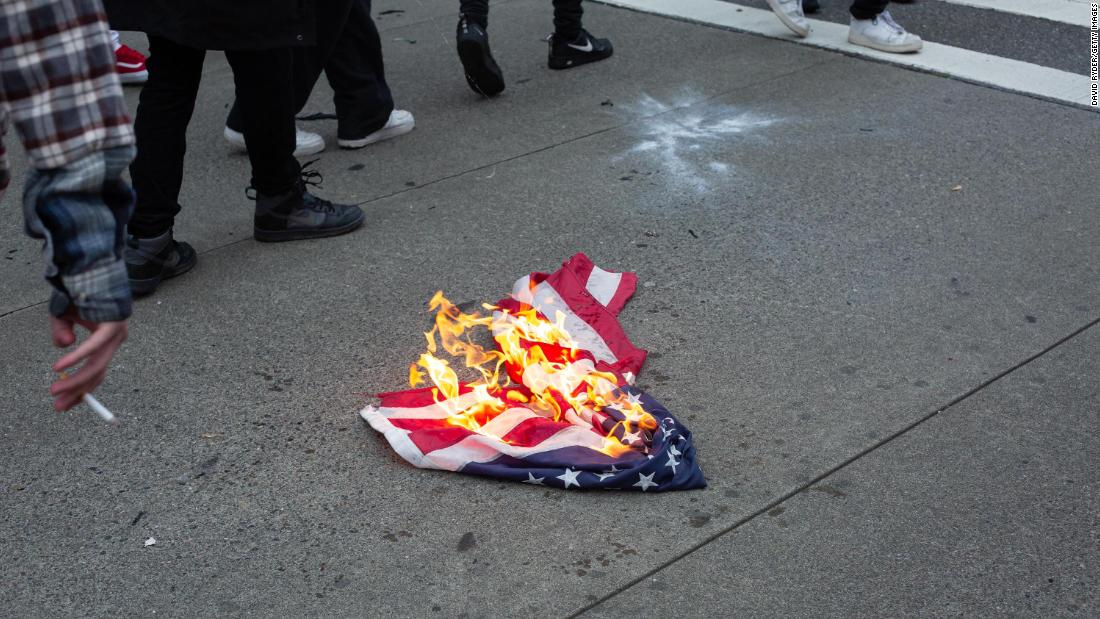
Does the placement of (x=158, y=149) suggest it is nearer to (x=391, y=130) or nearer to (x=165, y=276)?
(x=165, y=276)

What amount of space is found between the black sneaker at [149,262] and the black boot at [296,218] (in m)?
0.36

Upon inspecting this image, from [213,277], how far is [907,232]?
2469 millimetres

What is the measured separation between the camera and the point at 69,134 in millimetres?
1564

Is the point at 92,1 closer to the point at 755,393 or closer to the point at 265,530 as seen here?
the point at 265,530

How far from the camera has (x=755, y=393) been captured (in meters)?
3.33

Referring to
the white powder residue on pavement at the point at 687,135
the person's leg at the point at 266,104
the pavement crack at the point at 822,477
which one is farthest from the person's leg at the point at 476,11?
the pavement crack at the point at 822,477

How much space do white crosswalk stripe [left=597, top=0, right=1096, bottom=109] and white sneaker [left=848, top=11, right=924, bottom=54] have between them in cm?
4

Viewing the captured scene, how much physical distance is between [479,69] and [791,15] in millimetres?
1893

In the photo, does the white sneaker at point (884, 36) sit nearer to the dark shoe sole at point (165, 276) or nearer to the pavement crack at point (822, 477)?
the pavement crack at point (822, 477)

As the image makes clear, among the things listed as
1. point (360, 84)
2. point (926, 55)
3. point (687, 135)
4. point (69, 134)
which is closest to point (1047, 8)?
point (926, 55)

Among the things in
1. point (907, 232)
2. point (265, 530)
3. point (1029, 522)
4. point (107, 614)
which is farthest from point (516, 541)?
point (907, 232)

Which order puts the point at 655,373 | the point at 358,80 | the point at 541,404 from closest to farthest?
the point at 541,404, the point at 655,373, the point at 358,80

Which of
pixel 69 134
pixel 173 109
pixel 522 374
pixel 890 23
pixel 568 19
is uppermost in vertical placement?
pixel 69 134

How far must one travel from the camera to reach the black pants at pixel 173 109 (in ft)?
12.9
